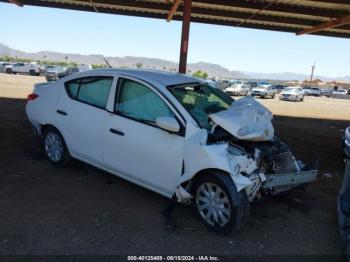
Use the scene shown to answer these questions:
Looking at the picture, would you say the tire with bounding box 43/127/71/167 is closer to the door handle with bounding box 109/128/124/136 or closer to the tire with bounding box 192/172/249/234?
the door handle with bounding box 109/128/124/136

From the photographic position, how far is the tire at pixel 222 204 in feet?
13.3

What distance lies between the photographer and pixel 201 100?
5.15 meters

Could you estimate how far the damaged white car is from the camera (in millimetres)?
4199

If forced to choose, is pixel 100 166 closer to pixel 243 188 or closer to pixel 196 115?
pixel 196 115

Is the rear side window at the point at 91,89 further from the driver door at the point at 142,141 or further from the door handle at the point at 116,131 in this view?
the door handle at the point at 116,131

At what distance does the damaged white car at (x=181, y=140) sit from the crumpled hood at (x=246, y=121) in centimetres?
1

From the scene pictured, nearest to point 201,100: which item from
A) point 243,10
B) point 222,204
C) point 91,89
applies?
point 222,204

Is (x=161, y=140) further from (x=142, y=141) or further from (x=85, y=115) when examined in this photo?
(x=85, y=115)

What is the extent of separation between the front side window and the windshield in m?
0.25

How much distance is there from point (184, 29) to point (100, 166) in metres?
7.48

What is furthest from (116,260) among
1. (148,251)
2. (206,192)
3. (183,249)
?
(206,192)

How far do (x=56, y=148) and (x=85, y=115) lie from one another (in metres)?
1.00

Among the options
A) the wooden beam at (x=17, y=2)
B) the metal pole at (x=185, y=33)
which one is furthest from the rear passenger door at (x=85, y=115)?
the wooden beam at (x=17, y=2)

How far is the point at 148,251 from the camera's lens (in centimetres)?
378
